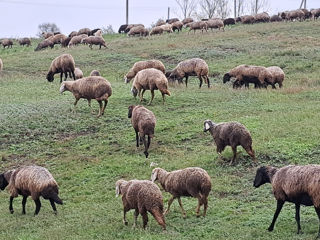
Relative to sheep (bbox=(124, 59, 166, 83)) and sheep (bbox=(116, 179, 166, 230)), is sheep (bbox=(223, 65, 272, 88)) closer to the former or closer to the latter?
sheep (bbox=(124, 59, 166, 83))

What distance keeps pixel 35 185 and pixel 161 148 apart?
18.0 ft

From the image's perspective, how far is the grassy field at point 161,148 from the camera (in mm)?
10922

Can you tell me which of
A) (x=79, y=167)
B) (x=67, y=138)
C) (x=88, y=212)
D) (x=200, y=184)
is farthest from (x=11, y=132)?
(x=200, y=184)

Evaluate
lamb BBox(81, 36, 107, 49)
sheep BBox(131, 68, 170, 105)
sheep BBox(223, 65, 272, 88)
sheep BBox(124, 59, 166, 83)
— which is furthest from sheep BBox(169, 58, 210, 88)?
lamb BBox(81, 36, 107, 49)

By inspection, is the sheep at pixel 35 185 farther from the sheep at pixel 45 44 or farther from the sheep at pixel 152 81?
the sheep at pixel 45 44

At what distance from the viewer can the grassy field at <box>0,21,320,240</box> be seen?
35.8 ft

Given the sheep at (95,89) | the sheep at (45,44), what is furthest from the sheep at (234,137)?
the sheep at (45,44)

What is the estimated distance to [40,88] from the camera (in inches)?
1044

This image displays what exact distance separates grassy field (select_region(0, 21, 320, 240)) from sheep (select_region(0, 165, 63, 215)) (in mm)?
395

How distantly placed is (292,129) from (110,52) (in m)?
24.7

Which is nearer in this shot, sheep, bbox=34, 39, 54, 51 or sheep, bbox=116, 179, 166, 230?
sheep, bbox=116, 179, 166, 230

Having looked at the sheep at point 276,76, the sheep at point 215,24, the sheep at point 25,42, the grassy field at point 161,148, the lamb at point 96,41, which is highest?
the sheep at point 215,24

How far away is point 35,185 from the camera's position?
38.9 ft

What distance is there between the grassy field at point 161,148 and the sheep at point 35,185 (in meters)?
0.40
